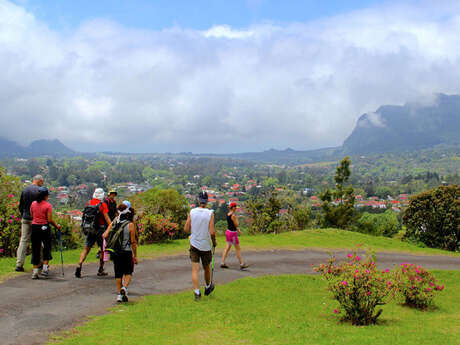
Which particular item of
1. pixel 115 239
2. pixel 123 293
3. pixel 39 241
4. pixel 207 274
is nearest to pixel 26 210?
pixel 39 241

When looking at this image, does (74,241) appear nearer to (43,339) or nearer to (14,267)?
(14,267)

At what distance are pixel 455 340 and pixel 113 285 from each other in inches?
264

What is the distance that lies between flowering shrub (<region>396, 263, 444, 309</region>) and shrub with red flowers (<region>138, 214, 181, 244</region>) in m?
8.97

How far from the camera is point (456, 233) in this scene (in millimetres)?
20750

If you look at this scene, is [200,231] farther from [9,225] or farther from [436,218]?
[436,218]

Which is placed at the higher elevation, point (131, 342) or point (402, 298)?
point (131, 342)

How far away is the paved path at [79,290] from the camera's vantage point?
573cm

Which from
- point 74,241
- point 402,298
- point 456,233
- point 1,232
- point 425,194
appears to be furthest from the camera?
point 425,194

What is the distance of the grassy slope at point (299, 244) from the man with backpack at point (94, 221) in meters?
2.23

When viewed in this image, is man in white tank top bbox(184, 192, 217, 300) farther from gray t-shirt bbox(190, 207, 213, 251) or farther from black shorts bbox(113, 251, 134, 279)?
black shorts bbox(113, 251, 134, 279)

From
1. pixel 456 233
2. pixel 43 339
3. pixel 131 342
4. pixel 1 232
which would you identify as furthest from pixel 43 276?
pixel 456 233

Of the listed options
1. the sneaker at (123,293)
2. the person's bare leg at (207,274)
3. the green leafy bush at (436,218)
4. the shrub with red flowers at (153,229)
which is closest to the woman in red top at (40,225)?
the sneaker at (123,293)

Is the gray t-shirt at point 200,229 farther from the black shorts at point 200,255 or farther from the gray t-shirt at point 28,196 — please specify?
the gray t-shirt at point 28,196

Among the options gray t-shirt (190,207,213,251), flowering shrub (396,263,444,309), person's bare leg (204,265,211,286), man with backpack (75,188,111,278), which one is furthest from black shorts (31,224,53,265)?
flowering shrub (396,263,444,309)
